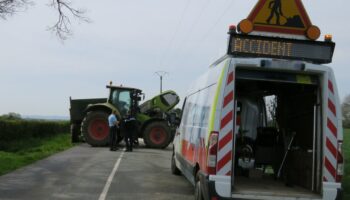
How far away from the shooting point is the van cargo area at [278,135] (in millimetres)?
8250

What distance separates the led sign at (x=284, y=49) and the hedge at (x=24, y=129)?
26.1 meters

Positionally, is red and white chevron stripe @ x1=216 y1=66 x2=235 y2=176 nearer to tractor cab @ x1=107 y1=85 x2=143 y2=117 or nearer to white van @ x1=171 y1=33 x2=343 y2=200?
white van @ x1=171 y1=33 x2=343 y2=200

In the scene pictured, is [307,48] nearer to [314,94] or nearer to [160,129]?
[314,94]

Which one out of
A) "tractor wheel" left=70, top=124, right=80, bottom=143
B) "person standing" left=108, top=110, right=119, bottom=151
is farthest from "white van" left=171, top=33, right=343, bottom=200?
"tractor wheel" left=70, top=124, right=80, bottom=143

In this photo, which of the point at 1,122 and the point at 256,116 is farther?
the point at 1,122

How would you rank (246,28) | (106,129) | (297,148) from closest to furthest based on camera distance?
(246,28) < (297,148) < (106,129)

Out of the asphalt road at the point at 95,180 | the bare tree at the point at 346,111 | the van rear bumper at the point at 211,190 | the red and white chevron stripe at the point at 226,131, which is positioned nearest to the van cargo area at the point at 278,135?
the van rear bumper at the point at 211,190

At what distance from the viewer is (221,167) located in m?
7.75

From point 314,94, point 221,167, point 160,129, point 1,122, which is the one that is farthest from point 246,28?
Result: point 1,122

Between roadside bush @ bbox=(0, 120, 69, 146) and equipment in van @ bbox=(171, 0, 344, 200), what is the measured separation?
24.8 m

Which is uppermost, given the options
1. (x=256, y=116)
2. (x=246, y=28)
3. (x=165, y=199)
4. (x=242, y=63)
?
(x=246, y=28)

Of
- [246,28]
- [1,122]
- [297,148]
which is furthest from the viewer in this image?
[1,122]

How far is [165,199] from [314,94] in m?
3.55

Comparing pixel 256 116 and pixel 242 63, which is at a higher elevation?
pixel 242 63
